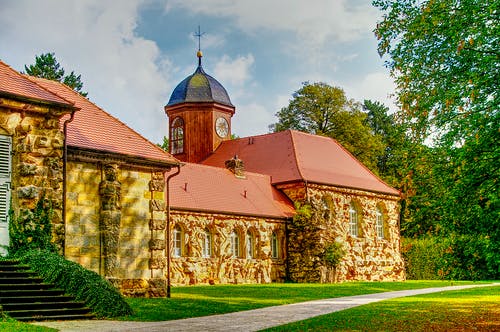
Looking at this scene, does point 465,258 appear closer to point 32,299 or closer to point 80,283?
point 80,283

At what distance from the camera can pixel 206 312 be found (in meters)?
17.7

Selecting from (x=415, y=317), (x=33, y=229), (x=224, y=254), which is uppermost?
(x=33, y=229)

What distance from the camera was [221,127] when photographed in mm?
44406

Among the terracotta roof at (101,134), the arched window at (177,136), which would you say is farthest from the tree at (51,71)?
the terracotta roof at (101,134)

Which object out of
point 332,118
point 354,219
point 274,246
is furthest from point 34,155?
point 332,118

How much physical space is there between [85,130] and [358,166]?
24775mm

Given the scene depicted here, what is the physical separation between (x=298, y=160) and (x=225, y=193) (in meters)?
5.83

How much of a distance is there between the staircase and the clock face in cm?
2789

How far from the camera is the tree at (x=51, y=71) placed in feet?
188

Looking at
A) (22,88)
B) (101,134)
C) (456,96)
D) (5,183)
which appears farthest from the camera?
(101,134)

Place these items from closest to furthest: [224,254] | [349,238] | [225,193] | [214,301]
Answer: [214,301] < [224,254] < [225,193] < [349,238]

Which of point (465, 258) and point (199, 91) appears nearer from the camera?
point (465, 258)

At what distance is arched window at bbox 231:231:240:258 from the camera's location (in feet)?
111

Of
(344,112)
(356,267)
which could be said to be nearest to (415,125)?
(356,267)
